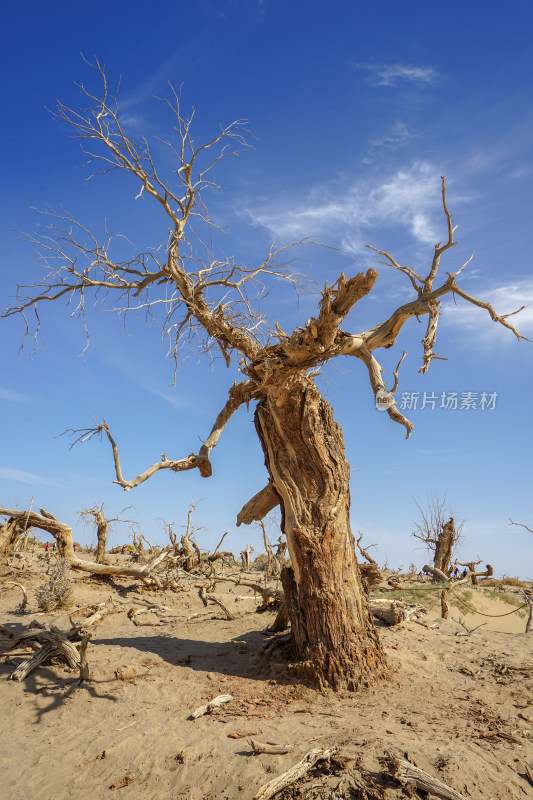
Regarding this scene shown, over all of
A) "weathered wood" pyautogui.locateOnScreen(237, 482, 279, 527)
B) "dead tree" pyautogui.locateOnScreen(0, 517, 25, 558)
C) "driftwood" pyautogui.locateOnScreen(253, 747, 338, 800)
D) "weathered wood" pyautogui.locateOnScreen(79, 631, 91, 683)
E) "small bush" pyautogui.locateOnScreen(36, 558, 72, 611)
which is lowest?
"driftwood" pyautogui.locateOnScreen(253, 747, 338, 800)

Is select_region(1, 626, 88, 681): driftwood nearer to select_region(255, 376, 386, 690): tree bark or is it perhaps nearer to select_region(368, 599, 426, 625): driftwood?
select_region(255, 376, 386, 690): tree bark

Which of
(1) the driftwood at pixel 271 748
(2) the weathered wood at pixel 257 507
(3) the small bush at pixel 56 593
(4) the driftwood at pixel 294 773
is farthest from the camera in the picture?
(3) the small bush at pixel 56 593

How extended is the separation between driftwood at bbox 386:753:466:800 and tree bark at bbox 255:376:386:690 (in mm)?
1910

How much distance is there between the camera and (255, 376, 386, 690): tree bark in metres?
5.75

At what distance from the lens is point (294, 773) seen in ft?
12.3

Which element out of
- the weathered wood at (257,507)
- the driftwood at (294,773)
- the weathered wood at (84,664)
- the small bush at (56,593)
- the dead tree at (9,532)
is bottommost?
the driftwood at (294,773)

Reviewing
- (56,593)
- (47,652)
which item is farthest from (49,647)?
(56,593)

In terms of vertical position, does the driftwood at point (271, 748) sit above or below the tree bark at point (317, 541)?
below

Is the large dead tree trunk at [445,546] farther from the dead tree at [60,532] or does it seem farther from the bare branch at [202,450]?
the bare branch at [202,450]

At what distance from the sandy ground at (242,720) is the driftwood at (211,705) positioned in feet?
0.20

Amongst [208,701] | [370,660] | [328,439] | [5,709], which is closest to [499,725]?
[370,660]

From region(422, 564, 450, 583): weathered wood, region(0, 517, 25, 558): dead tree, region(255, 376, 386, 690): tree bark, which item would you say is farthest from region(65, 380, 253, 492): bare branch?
region(422, 564, 450, 583): weathered wood

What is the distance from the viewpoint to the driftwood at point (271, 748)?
4.14 metres

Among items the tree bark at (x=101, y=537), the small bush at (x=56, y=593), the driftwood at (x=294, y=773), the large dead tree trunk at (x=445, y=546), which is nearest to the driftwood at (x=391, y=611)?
the driftwood at (x=294, y=773)
